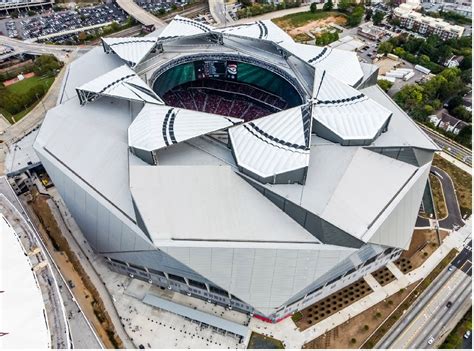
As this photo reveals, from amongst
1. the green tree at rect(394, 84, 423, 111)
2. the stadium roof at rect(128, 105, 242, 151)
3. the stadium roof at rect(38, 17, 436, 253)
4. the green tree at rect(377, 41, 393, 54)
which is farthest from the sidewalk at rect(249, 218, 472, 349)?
the green tree at rect(377, 41, 393, 54)

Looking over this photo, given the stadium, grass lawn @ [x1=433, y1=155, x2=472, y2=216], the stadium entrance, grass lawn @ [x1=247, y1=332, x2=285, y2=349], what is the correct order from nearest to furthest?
the stadium
grass lawn @ [x1=247, y1=332, x2=285, y2=349]
grass lawn @ [x1=433, y1=155, x2=472, y2=216]
the stadium entrance

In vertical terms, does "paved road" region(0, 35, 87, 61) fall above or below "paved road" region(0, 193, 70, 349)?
above

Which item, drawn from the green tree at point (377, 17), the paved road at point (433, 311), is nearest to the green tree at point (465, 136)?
the paved road at point (433, 311)

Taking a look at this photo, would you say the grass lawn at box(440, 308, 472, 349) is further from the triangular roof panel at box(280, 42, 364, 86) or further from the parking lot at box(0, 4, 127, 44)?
the parking lot at box(0, 4, 127, 44)

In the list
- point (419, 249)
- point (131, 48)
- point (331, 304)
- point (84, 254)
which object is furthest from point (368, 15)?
point (84, 254)

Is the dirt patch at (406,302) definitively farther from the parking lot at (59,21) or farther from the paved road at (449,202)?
the parking lot at (59,21)

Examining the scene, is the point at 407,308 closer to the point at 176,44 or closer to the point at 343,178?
the point at 343,178

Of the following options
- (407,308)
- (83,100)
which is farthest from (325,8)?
(407,308)
